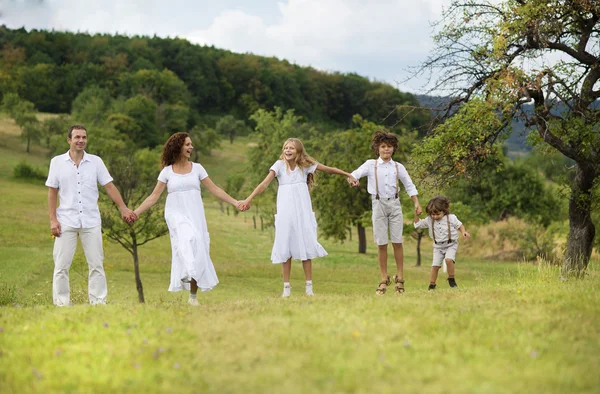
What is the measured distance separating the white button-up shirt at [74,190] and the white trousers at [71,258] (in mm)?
143

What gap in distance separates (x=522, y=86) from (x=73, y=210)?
10116mm

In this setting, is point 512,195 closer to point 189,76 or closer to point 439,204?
point 439,204

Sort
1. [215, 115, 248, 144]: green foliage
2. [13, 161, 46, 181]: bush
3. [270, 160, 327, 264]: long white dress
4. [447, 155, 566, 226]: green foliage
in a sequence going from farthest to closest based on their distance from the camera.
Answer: [215, 115, 248, 144]: green foliage < [13, 161, 46, 181]: bush < [447, 155, 566, 226]: green foliage < [270, 160, 327, 264]: long white dress

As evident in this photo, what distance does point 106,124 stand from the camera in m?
100

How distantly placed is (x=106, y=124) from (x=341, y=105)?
8207 cm

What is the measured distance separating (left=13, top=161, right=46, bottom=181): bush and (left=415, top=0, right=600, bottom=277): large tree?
64.8 metres

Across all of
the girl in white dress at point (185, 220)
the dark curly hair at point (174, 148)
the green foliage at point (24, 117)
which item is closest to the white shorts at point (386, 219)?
the girl in white dress at point (185, 220)

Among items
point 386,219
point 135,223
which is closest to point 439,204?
point 386,219

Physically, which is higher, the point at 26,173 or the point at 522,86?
the point at 26,173

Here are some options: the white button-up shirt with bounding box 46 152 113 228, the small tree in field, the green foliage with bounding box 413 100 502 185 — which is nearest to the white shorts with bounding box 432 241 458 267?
the green foliage with bounding box 413 100 502 185

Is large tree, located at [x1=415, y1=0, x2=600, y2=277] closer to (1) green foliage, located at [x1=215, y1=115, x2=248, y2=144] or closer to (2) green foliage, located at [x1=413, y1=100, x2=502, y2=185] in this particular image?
(2) green foliage, located at [x1=413, y1=100, x2=502, y2=185]

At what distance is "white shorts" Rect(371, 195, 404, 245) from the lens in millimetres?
11766

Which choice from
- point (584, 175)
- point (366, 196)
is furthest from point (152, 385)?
point (366, 196)

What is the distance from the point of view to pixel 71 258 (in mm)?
10234
